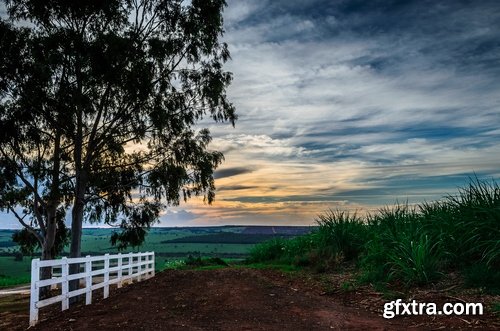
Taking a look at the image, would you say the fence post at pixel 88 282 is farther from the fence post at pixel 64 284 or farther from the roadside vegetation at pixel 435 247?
the roadside vegetation at pixel 435 247

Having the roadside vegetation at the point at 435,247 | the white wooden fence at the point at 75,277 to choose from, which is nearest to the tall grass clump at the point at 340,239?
the roadside vegetation at the point at 435,247

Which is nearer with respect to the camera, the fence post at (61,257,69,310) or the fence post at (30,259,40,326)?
the fence post at (30,259,40,326)

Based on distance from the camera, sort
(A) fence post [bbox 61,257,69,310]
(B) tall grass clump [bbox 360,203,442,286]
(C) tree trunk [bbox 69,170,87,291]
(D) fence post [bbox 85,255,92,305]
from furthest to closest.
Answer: (C) tree trunk [bbox 69,170,87,291] < (D) fence post [bbox 85,255,92,305] < (A) fence post [bbox 61,257,69,310] < (B) tall grass clump [bbox 360,203,442,286]

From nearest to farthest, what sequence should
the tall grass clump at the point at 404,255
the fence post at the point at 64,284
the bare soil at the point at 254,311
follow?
1. the bare soil at the point at 254,311
2. the tall grass clump at the point at 404,255
3. the fence post at the point at 64,284

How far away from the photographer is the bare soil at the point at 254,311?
7930 mm

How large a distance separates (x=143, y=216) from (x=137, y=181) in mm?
1756

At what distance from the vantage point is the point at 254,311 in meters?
9.18

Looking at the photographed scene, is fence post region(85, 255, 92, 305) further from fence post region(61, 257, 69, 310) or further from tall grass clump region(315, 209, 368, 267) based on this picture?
tall grass clump region(315, 209, 368, 267)

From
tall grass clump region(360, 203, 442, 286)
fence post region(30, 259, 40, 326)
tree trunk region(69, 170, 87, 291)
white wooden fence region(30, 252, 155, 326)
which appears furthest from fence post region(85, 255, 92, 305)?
tall grass clump region(360, 203, 442, 286)

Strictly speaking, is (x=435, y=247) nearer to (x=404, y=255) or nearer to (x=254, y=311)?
(x=404, y=255)

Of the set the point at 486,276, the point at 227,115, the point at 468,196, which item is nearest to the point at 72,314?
the point at 486,276

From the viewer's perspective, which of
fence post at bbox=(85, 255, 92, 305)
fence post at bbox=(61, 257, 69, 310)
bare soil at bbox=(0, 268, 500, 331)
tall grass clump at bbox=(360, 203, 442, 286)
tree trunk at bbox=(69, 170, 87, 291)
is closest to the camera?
bare soil at bbox=(0, 268, 500, 331)

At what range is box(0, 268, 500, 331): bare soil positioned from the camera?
7930 mm

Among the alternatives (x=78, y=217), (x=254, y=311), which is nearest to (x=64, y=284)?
(x=254, y=311)
